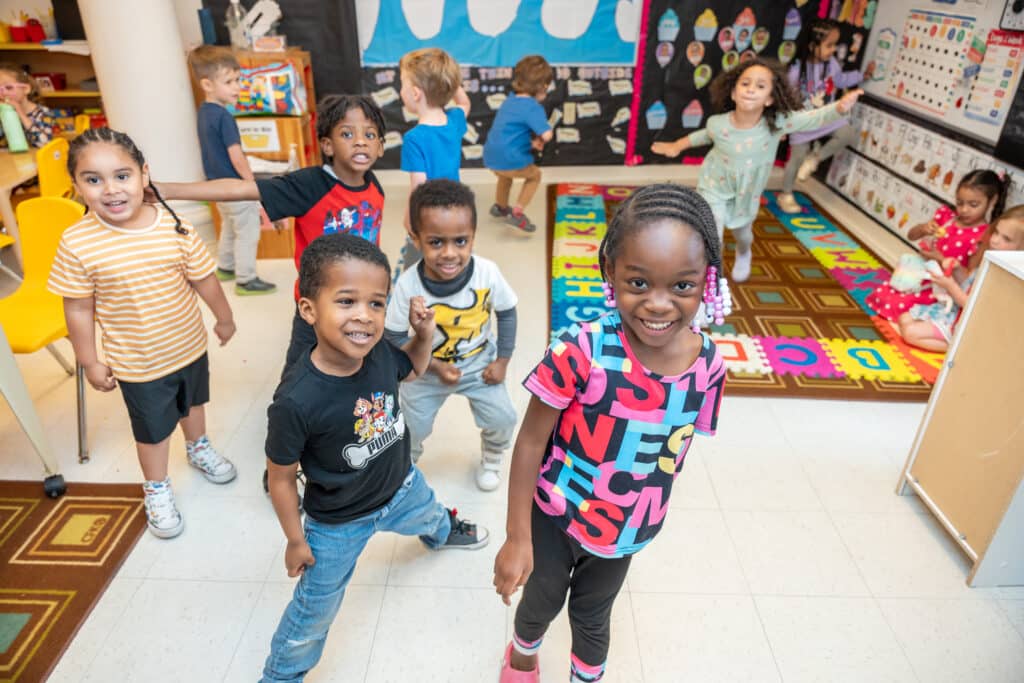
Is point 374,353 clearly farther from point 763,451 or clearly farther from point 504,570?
point 763,451

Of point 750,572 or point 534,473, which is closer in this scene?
point 534,473

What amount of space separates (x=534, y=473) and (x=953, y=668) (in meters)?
1.36

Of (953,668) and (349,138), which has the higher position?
(349,138)

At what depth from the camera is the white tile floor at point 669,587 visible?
171cm

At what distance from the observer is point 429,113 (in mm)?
2824

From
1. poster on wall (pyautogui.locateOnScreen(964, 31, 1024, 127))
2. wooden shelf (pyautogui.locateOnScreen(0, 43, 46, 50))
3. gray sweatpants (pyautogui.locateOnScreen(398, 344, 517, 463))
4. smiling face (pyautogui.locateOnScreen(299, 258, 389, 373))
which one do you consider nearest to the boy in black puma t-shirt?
smiling face (pyautogui.locateOnScreen(299, 258, 389, 373))

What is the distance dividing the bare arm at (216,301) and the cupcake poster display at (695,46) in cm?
429

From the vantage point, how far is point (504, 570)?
4.00ft

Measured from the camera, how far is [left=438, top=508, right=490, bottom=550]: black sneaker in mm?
2018

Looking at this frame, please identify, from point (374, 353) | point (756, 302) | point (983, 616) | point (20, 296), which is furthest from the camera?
point (756, 302)

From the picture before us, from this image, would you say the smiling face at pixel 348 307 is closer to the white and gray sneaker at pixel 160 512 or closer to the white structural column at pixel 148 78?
the white and gray sneaker at pixel 160 512

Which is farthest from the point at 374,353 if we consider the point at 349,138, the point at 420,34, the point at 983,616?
the point at 420,34

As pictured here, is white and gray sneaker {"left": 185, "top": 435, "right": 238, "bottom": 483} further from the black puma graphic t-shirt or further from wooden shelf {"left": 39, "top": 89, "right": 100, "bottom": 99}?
wooden shelf {"left": 39, "top": 89, "right": 100, "bottom": 99}

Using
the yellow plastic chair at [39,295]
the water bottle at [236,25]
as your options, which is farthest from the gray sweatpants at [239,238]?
the water bottle at [236,25]
